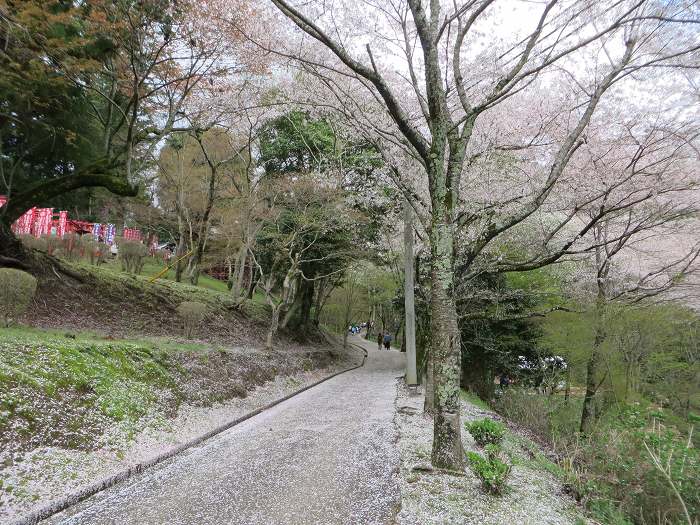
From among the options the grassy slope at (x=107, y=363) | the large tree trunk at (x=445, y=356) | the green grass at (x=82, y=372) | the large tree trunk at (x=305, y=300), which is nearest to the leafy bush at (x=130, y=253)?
the grassy slope at (x=107, y=363)

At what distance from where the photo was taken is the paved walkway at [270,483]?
3.66 meters

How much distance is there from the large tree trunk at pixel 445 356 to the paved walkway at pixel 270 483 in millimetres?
722

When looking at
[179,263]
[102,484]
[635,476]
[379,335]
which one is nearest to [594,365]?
[635,476]

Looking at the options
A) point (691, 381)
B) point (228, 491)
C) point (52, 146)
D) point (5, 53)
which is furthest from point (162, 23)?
point (691, 381)

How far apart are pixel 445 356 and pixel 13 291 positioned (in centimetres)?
628

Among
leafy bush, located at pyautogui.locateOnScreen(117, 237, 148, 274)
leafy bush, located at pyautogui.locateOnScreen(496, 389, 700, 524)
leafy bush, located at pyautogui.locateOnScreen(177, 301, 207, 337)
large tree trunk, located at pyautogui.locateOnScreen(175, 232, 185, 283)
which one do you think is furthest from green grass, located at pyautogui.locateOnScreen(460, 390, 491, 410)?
large tree trunk, located at pyautogui.locateOnScreen(175, 232, 185, 283)

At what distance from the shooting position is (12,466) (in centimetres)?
360

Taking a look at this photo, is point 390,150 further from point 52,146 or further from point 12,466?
point 12,466

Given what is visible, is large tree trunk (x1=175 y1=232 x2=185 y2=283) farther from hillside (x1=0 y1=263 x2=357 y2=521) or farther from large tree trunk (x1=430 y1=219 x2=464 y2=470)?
large tree trunk (x1=430 y1=219 x2=464 y2=470)

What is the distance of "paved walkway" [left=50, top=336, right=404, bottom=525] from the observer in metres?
3.66

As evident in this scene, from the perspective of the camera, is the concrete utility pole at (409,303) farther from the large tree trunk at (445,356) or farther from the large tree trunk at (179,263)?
the large tree trunk at (179,263)

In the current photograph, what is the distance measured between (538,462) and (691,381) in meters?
8.74

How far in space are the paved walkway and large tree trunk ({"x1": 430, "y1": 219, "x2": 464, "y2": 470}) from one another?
2.37 feet

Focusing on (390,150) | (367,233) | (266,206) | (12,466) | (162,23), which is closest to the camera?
(12,466)
